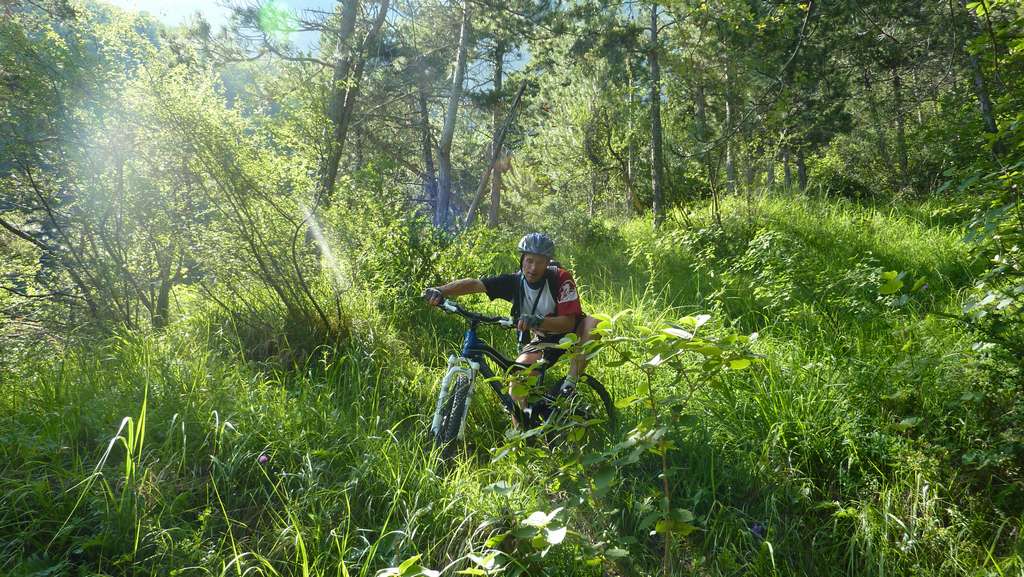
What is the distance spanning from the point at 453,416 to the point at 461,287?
964mm

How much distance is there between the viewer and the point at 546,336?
363 cm

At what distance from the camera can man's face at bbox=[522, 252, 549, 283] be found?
352cm

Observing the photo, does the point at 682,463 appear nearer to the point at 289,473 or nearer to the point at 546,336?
the point at 546,336

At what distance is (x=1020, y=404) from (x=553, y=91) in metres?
13.2

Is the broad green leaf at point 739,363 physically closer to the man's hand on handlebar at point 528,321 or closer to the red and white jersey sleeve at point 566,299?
the man's hand on handlebar at point 528,321

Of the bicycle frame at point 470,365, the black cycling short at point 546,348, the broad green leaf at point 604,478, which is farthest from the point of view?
the black cycling short at point 546,348

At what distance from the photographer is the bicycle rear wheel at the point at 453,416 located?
3.06 metres

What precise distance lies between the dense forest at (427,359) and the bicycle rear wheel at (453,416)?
0.17ft

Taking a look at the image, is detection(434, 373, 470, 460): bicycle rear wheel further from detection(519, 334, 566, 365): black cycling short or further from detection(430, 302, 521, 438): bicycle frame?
detection(519, 334, 566, 365): black cycling short

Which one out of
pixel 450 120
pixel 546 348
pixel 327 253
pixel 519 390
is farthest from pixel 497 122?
pixel 519 390

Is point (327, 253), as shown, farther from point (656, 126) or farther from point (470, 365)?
point (656, 126)

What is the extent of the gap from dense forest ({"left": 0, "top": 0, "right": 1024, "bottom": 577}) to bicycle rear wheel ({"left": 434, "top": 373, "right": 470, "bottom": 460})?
52 mm

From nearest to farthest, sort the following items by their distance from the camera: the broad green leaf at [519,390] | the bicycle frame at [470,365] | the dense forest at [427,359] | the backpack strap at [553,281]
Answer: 1. the broad green leaf at [519,390]
2. the dense forest at [427,359]
3. the bicycle frame at [470,365]
4. the backpack strap at [553,281]

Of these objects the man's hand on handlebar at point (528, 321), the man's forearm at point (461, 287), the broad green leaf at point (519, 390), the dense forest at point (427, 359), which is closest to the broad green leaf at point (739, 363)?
the dense forest at point (427, 359)
